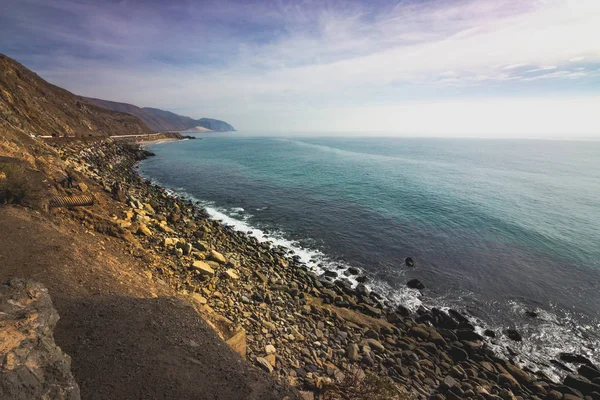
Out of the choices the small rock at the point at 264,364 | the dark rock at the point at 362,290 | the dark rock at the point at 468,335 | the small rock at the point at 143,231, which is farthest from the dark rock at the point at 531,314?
the small rock at the point at 143,231

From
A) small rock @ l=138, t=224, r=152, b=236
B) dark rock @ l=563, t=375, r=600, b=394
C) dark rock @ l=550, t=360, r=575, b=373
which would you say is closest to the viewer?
dark rock @ l=563, t=375, r=600, b=394

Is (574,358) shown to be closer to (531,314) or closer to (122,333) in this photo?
(531,314)

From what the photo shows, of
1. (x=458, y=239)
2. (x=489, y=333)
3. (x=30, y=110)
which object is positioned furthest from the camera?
(x=30, y=110)

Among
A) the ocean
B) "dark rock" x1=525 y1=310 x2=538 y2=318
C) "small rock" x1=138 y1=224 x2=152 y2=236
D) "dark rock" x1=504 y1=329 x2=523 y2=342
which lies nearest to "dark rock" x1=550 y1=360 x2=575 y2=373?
the ocean

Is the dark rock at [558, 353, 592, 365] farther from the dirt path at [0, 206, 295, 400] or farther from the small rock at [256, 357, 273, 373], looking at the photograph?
the dirt path at [0, 206, 295, 400]

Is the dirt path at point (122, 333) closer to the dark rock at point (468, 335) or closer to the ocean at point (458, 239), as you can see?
the dark rock at point (468, 335)

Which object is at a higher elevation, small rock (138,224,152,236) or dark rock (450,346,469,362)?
small rock (138,224,152,236)

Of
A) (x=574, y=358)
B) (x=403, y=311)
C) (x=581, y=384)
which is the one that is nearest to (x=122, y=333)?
(x=403, y=311)
